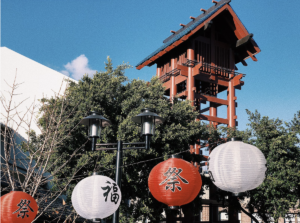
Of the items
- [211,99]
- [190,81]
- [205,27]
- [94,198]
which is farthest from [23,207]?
[205,27]

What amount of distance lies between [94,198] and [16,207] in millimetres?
1809

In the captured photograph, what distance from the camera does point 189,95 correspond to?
16953 mm

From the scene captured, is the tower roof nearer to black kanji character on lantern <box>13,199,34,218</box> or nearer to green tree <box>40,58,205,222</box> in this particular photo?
green tree <box>40,58,205,222</box>

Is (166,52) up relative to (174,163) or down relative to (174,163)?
up

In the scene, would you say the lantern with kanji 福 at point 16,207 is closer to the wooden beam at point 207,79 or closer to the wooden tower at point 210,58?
the wooden tower at point 210,58

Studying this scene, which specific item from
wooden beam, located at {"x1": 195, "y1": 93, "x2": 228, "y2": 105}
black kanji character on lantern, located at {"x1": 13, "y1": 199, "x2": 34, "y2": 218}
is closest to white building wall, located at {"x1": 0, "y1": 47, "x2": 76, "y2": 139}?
wooden beam, located at {"x1": 195, "y1": 93, "x2": 228, "y2": 105}

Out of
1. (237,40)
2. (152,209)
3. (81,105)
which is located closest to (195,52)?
(237,40)

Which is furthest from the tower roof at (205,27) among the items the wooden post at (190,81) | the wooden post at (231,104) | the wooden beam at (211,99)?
the wooden beam at (211,99)

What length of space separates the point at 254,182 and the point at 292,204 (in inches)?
400

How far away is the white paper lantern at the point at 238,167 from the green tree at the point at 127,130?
5.74 meters

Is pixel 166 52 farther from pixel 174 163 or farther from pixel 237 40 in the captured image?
pixel 174 163

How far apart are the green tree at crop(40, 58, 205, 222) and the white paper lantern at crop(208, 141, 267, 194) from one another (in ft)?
18.8

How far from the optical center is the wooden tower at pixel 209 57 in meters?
17.6

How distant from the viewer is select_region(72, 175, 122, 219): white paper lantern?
17.6ft
